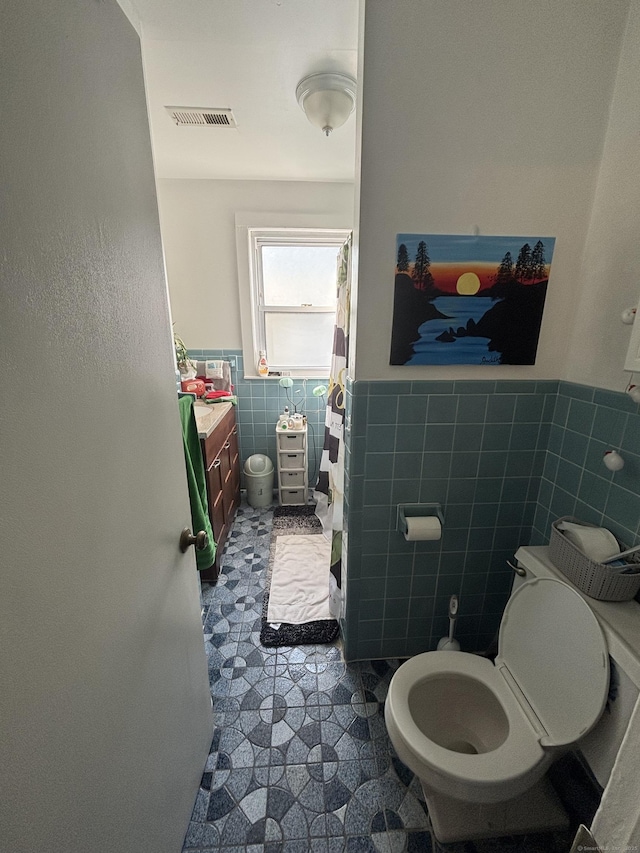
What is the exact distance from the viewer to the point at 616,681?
0.89m

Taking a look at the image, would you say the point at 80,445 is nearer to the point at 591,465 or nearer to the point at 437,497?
the point at 437,497

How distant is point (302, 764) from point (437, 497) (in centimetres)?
106

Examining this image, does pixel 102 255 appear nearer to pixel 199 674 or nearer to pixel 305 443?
pixel 199 674

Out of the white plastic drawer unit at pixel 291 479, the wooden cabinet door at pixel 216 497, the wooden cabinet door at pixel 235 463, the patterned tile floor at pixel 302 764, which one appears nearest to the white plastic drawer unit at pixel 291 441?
the white plastic drawer unit at pixel 291 479

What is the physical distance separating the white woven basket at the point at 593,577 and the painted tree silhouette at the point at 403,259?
1008 mm

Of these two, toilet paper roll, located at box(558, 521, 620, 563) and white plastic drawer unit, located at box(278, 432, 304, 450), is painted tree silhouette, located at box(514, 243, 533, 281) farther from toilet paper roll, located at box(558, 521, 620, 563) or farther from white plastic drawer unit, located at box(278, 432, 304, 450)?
white plastic drawer unit, located at box(278, 432, 304, 450)

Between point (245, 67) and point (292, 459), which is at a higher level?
point (245, 67)

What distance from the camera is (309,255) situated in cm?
283

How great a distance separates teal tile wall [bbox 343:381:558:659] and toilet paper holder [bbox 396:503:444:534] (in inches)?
0.9

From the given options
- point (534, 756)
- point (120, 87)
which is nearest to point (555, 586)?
point (534, 756)

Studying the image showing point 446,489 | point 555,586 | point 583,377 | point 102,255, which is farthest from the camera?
point 446,489

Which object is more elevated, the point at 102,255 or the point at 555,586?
the point at 102,255

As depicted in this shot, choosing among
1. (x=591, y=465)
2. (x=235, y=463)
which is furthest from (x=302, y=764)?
(x=235, y=463)

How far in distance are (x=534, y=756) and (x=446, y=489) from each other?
0.79m
